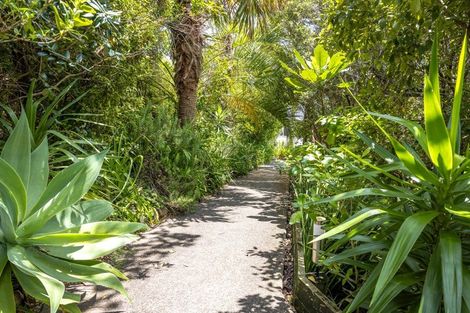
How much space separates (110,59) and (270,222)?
375cm

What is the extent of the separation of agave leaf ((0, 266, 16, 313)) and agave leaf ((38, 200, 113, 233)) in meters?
0.37

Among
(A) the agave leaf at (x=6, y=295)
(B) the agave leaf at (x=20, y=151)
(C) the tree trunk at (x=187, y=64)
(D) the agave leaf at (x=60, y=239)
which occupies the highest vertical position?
(C) the tree trunk at (x=187, y=64)

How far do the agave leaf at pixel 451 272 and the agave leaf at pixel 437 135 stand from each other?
12.7 inches

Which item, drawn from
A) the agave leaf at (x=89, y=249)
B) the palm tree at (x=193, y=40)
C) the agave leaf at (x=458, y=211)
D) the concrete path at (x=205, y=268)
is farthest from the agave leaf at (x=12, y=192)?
the palm tree at (x=193, y=40)

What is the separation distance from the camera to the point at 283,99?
11609mm

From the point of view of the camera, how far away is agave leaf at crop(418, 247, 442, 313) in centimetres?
145

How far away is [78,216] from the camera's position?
2.37 metres

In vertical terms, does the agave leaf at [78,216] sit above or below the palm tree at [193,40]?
below

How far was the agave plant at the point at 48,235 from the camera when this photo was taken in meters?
1.86

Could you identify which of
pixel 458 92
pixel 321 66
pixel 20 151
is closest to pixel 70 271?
pixel 20 151

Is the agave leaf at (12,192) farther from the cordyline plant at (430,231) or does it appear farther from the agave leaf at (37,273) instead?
the cordyline plant at (430,231)

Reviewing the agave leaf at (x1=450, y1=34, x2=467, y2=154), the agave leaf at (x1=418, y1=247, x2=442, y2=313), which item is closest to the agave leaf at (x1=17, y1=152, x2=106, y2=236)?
the agave leaf at (x1=418, y1=247, x2=442, y2=313)

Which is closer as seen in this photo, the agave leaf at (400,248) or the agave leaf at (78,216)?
the agave leaf at (400,248)

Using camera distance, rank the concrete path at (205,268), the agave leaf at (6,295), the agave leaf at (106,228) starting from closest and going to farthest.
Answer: the agave leaf at (6,295), the agave leaf at (106,228), the concrete path at (205,268)
